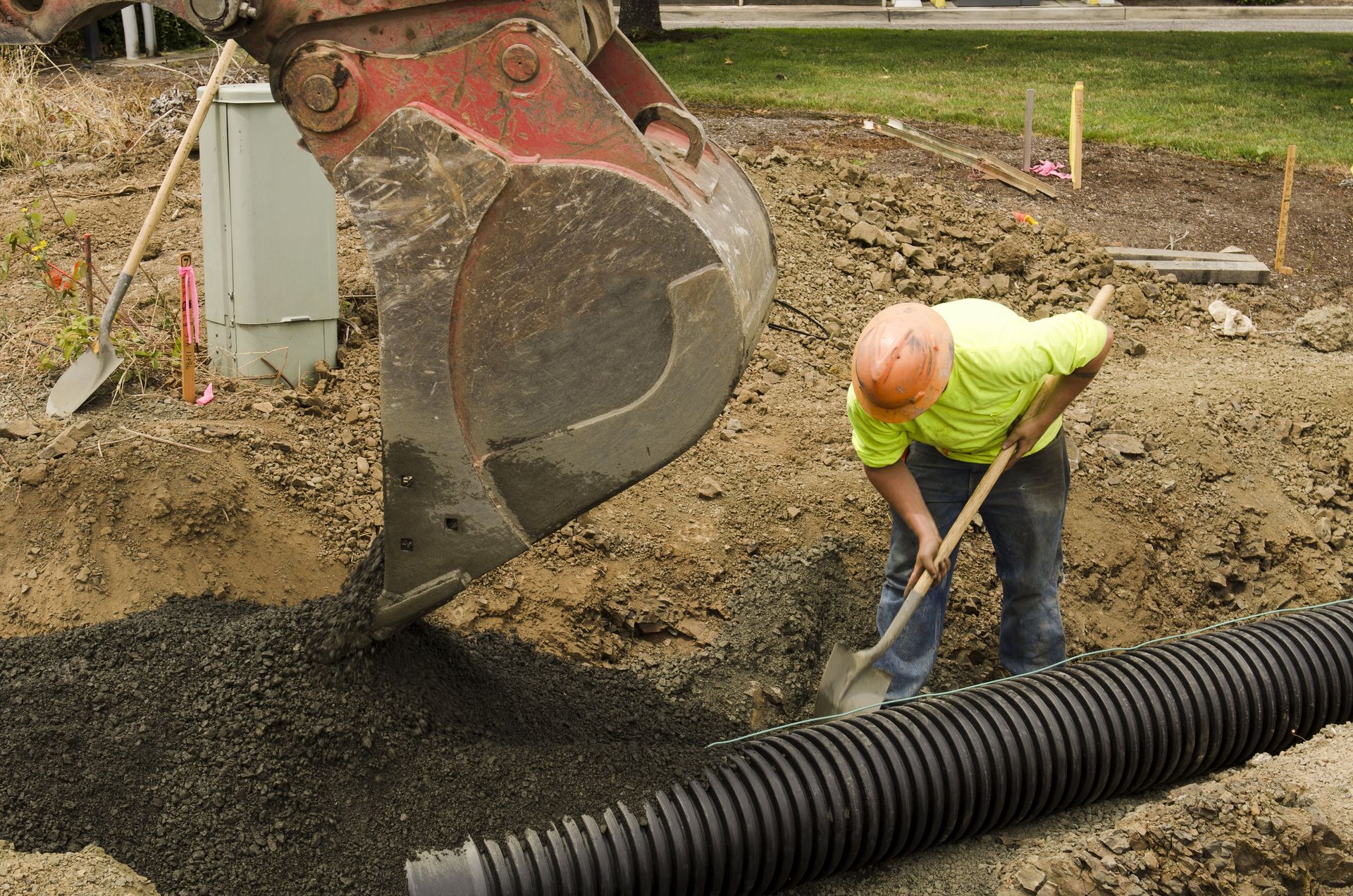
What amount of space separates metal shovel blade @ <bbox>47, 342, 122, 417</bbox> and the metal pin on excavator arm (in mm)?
2737

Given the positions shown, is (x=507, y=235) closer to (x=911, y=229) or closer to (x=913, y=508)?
(x=913, y=508)

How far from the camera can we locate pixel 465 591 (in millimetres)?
4758

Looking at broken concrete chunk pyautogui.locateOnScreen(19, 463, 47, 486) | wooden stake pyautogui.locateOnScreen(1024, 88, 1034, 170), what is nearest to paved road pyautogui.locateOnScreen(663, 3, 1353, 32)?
wooden stake pyautogui.locateOnScreen(1024, 88, 1034, 170)

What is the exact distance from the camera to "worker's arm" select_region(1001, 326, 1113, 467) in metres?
3.90

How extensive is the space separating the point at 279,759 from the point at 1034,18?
19.3 metres

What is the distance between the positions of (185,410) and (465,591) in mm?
1466

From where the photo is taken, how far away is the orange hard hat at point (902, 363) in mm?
3506

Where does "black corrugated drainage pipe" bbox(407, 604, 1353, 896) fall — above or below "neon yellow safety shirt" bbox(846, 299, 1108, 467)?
below

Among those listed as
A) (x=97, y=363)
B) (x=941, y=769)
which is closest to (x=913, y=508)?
(x=941, y=769)

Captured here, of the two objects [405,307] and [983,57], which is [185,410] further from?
[983,57]

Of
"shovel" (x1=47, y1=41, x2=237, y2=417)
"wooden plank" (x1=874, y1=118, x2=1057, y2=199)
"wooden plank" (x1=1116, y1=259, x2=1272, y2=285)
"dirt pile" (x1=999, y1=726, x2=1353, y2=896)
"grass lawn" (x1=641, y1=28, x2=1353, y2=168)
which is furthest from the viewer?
"grass lawn" (x1=641, y1=28, x2=1353, y2=168)

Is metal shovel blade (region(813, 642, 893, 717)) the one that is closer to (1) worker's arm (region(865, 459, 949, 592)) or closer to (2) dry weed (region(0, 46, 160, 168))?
(1) worker's arm (region(865, 459, 949, 592))

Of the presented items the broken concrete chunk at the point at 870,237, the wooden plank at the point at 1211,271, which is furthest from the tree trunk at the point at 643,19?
the wooden plank at the point at 1211,271

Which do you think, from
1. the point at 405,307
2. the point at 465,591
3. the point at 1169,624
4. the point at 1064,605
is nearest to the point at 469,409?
the point at 405,307
